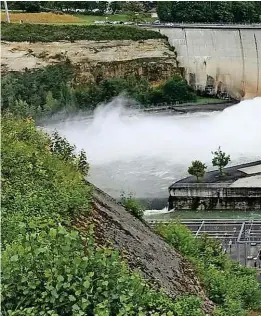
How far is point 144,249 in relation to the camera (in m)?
8.27

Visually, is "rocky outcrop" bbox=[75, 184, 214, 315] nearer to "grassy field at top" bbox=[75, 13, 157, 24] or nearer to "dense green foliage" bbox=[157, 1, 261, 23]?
"dense green foliage" bbox=[157, 1, 261, 23]

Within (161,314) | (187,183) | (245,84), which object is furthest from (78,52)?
(161,314)

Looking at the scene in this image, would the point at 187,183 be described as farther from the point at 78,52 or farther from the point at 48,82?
the point at 78,52

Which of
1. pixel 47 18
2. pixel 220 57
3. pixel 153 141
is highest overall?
pixel 47 18

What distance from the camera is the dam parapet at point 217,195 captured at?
20.8 metres

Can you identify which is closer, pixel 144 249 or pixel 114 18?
pixel 144 249

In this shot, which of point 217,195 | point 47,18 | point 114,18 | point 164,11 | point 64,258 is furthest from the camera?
point 114,18

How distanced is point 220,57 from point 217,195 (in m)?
22.2

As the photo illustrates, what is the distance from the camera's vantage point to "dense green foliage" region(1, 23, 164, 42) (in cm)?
4094

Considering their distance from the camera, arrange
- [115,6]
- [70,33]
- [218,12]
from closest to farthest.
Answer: [70,33] < [218,12] < [115,6]

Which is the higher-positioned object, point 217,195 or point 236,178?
point 236,178

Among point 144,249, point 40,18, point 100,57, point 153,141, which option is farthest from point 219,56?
point 144,249

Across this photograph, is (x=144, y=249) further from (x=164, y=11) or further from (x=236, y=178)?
(x=164, y=11)

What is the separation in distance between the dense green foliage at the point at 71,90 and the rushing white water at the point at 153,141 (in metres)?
0.88
